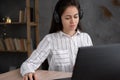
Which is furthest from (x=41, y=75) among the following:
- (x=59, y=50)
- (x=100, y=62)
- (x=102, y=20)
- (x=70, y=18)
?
(x=102, y=20)

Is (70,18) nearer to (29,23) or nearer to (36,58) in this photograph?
(36,58)

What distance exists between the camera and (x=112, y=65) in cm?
102

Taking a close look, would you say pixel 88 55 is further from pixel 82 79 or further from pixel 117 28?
pixel 117 28

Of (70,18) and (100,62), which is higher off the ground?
(70,18)

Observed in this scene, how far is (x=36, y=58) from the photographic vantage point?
1694 mm

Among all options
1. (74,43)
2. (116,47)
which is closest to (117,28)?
(74,43)

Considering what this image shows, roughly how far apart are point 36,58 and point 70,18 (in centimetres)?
40

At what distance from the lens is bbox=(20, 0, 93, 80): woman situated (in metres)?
1.73

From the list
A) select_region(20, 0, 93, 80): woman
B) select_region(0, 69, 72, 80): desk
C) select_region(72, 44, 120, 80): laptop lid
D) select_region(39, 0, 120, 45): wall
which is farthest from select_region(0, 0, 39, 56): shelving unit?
select_region(72, 44, 120, 80): laptop lid

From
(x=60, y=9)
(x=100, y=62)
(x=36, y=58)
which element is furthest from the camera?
(x=60, y=9)

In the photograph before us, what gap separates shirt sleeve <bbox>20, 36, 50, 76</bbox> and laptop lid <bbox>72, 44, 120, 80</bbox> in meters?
0.57

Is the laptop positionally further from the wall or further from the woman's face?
the wall

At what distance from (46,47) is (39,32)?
2.06 metres

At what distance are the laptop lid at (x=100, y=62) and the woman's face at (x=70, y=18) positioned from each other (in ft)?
2.33
